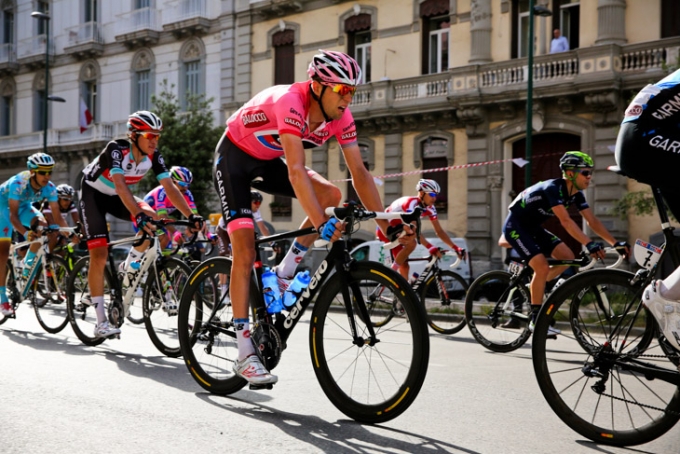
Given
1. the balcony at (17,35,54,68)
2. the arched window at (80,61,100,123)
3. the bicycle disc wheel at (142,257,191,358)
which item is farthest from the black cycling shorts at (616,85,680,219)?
the balcony at (17,35,54,68)

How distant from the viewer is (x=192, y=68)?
1294 inches

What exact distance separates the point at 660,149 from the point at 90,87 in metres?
36.6

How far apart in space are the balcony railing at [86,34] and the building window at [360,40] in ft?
45.1

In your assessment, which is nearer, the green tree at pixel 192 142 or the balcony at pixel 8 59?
the green tree at pixel 192 142

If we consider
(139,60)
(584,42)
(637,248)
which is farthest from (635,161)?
(139,60)

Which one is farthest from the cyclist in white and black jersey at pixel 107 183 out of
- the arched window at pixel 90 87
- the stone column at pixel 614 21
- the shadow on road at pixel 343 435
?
the arched window at pixel 90 87

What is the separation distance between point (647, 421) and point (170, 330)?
427cm

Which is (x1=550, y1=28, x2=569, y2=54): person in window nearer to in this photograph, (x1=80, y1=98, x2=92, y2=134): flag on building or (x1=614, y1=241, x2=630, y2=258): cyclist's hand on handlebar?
(x1=614, y1=241, x2=630, y2=258): cyclist's hand on handlebar

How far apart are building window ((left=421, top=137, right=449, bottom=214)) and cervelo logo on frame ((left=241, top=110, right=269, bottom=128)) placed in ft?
67.4

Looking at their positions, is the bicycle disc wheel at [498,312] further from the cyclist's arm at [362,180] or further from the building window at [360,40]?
the building window at [360,40]

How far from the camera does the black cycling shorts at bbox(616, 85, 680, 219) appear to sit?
3.68m

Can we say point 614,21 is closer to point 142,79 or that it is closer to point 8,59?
point 142,79

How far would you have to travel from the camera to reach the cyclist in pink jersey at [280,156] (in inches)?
186

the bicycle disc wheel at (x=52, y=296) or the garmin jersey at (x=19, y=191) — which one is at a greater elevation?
the garmin jersey at (x=19, y=191)
